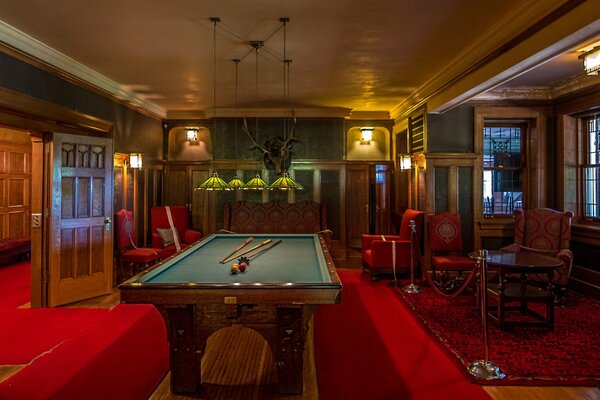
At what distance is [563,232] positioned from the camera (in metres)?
5.34

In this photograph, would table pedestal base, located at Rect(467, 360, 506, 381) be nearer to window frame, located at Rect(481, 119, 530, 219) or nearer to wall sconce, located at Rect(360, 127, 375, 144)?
window frame, located at Rect(481, 119, 530, 219)

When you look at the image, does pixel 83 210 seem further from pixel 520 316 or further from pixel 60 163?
pixel 520 316

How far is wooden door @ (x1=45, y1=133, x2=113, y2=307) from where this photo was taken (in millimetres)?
5012

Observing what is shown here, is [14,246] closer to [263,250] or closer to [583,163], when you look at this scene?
[263,250]

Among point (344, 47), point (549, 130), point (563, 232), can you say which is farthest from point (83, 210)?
point (549, 130)

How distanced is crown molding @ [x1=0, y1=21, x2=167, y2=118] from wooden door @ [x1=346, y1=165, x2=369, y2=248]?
4.52m

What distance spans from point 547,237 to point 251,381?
464 centimetres

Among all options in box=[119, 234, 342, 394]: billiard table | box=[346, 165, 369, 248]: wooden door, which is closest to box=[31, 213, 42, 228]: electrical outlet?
box=[119, 234, 342, 394]: billiard table

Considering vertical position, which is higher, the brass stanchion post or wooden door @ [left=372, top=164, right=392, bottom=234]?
wooden door @ [left=372, top=164, right=392, bottom=234]

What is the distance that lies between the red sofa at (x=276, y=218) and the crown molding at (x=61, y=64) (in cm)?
278

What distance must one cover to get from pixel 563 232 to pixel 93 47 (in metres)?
6.48

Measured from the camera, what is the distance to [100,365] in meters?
3.37

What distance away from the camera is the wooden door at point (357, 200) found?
28.0 ft

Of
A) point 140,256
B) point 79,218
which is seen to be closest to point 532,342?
point 140,256
